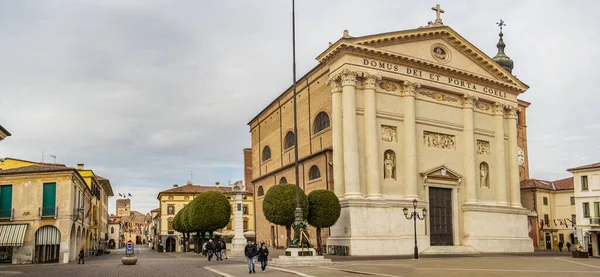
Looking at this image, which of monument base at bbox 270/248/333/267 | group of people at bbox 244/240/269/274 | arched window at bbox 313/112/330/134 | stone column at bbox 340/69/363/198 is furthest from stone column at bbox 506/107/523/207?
group of people at bbox 244/240/269/274

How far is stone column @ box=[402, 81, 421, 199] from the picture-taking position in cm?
3969

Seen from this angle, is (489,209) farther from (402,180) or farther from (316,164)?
(316,164)

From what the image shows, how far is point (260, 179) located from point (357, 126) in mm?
21983

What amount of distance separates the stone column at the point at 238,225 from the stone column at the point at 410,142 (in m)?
12.3

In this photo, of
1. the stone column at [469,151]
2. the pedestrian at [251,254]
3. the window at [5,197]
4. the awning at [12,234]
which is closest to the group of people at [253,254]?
the pedestrian at [251,254]

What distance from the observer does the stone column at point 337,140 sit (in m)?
38.2

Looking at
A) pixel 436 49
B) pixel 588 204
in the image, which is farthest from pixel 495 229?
pixel 588 204

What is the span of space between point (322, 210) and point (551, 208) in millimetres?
35844

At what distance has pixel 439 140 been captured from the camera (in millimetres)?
43000

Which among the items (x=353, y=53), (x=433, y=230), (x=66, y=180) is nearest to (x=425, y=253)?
(x=433, y=230)

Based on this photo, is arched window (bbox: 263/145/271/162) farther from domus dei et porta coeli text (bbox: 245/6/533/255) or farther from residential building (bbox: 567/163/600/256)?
residential building (bbox: 567/163/600/256)

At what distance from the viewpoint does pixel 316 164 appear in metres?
43.0

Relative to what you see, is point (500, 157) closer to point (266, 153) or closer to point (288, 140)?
point (288, 140)

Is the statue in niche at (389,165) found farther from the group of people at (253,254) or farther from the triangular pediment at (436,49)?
the group of people at (253,254)
